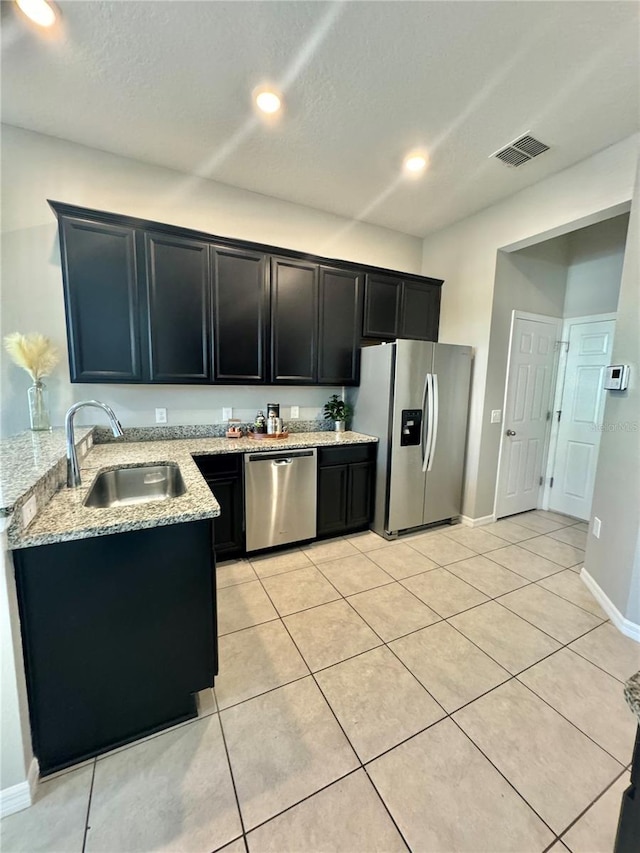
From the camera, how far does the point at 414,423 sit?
10.1ft

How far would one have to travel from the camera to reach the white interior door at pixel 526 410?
3.48m

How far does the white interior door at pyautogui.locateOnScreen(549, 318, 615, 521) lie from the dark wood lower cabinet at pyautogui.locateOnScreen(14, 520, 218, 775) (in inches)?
156

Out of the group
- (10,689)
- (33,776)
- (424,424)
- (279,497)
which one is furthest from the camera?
(424,424)

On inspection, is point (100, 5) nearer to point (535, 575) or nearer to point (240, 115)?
point (240, 115)

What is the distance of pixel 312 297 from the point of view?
10.1ft

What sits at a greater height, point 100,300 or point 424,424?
point 100,300

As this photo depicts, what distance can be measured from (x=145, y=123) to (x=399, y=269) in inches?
103

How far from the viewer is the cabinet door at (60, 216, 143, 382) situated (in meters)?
2.26

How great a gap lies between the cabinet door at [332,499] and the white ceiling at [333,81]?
8.10 ft

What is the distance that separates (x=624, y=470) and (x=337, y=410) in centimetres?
224

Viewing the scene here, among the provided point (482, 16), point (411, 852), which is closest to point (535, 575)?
point (411, 852)

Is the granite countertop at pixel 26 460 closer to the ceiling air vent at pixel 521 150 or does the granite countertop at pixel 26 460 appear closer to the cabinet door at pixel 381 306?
the cabinet door at pixel 381 306

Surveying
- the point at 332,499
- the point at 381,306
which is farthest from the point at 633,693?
the point at 381,306

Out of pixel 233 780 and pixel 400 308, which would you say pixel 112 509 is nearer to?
pixel 233 780
